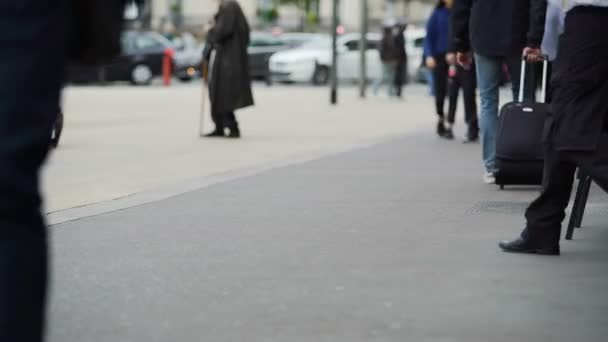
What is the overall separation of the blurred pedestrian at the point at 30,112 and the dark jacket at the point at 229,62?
41.1 feet

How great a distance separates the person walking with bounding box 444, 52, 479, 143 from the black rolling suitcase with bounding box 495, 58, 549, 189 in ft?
12.3

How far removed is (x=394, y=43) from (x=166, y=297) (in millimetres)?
24023

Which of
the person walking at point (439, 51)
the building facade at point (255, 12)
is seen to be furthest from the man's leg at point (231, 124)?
the building facade at point (255, 12)

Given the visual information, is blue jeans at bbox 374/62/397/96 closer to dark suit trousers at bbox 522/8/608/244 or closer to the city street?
the city street

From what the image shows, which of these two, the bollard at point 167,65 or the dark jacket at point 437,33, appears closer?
the dark jacket at point 437,33

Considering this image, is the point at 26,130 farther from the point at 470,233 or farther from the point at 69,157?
the point at 69,157

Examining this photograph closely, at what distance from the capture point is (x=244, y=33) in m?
15.8

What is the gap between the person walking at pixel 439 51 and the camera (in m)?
15.3

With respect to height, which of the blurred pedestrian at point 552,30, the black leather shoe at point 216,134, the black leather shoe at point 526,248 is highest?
the blurred pedestrian at point 552,30

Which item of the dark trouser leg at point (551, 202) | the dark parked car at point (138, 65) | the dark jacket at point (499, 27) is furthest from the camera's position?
the dark parked car at point (138, 65)

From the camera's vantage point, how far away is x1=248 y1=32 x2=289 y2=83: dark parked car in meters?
40.0

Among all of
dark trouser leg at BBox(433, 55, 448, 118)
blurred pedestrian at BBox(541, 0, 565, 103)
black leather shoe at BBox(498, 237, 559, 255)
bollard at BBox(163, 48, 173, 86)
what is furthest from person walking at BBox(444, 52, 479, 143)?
bollard at BBox(163, 48, 173, 86)

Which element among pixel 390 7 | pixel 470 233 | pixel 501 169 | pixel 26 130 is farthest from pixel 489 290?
pixel 390 7

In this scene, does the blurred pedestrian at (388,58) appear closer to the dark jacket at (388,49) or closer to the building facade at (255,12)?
the dark jacket at (388,49)
